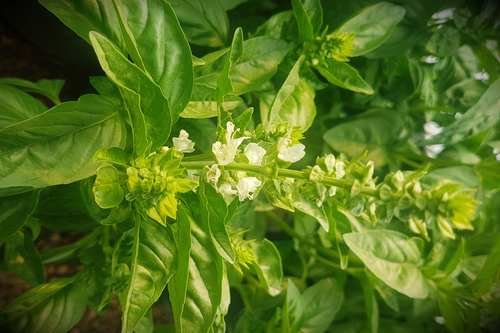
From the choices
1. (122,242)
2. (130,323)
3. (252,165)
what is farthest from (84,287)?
(252,165)

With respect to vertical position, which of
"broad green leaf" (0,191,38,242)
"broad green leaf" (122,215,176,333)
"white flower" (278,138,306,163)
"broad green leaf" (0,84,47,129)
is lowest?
"broad green leaf" (122,215,176,333)

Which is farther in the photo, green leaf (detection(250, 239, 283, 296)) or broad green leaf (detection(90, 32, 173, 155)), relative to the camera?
green leaf (detection(250, 239, 283, 296))

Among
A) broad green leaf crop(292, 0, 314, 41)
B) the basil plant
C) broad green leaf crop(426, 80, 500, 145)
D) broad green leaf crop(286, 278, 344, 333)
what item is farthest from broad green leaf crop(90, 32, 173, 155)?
broad green leaf crop(426, 80, 500, 145)

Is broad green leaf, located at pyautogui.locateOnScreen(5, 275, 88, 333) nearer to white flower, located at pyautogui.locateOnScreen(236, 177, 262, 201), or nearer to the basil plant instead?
the basil plant

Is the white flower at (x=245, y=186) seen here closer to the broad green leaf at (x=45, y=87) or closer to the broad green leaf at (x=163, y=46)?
the broad green leaf at (x=163, y=46)

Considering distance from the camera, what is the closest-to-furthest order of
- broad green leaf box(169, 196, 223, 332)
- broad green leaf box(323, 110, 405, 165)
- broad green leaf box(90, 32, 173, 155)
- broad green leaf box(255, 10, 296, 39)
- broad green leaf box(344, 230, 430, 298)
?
broad green leaf box(90, 32, 173, 155), broad green leaf box(169, 196, 223, 332), broad green leaf box(344, 230, 430, 298), broad green leaf box(255, 10, 296, 39), broad green leaf box(323, 110, 405, 165)

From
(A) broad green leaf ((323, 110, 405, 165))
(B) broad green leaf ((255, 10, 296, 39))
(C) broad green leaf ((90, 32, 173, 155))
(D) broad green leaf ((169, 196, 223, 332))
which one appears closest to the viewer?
(C) broad green leaf ((90, 32, 173, 155))

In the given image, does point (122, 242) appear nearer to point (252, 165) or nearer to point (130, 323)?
point (130, 323)
